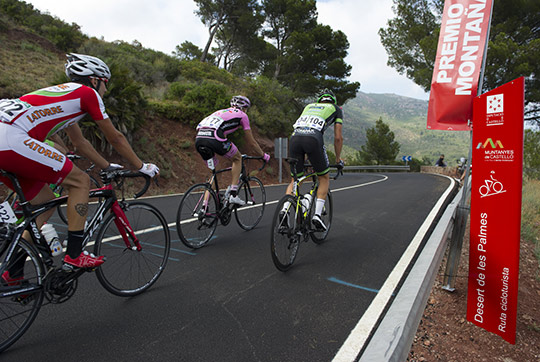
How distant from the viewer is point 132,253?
10.6 feet

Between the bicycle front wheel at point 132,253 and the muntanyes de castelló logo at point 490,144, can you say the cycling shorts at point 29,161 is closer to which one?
the bicycle front wheel at point 132,253

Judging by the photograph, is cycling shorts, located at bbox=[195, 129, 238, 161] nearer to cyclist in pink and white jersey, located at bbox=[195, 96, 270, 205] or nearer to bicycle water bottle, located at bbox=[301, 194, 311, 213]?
cyclist in pink and white jersey, located at bbox=[195, 96, 270, 205]

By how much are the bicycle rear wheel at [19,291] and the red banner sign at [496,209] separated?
353 centimetres

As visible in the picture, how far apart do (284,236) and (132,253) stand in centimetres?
169

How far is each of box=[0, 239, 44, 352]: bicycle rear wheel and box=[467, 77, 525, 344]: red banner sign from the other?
353 centimetres

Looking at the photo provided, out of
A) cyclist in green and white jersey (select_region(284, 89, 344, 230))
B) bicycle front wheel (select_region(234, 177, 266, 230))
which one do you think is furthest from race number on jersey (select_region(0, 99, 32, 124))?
bicycle front wheel (select_region(234, 177, 266, 230))

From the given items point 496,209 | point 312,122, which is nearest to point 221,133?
point 312,122

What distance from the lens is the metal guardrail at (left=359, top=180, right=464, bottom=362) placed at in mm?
1924

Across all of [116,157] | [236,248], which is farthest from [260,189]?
[116,157]

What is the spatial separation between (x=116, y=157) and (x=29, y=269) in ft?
29.3

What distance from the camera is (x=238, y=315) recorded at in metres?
2.67

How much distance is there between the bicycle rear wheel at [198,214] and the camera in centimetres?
426

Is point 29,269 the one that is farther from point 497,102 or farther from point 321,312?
point 497,102

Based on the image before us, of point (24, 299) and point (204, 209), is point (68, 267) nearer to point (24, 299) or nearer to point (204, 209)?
point (24, 299)
